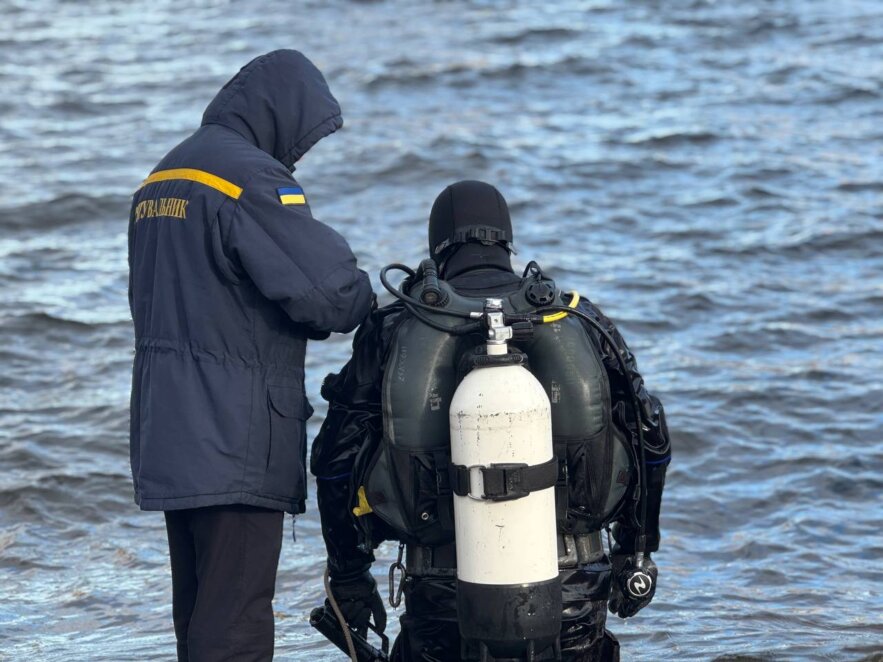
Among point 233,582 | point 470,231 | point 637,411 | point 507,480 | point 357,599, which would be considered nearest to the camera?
point 507,480

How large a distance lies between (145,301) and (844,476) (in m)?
5.07

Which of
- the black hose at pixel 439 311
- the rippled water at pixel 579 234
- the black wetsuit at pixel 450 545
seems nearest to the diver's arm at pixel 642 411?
the black wetsuit at pixel 450 545

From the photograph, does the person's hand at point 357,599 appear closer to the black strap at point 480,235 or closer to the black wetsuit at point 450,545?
the black wetsuit at point 450,545

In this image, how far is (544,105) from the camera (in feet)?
53.9

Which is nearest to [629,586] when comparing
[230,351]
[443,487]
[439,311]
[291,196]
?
[443,487]

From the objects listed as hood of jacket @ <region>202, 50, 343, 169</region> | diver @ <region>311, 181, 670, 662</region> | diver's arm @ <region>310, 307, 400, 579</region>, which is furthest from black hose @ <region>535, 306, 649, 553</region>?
hood of jacket @ <region>202, 50, 343, 169</region>

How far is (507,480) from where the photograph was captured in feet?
11.6

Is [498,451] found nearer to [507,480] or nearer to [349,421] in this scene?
[507,480]

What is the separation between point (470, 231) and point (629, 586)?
1133 mm

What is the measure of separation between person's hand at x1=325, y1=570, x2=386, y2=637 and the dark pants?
1.20ft

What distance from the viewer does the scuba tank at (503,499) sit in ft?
11.6

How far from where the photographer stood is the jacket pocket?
154 inches

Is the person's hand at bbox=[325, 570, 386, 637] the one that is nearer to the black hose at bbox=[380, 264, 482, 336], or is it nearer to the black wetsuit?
the black wetsuit

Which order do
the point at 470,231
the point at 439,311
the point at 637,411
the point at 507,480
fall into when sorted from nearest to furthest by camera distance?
the point at 507,480 < the point at 439,311 < the point at 637,411 < the point at 470,231
